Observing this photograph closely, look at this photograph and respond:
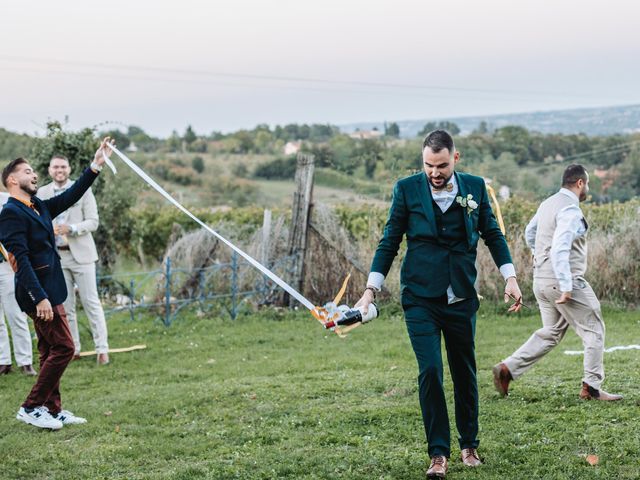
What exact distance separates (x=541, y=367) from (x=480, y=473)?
3.40m

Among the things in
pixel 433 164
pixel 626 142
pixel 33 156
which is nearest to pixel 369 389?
pixel 433 164

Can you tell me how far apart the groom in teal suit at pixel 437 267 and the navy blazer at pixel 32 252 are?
3030mm

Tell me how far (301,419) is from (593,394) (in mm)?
2426

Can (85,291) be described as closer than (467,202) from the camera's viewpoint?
No

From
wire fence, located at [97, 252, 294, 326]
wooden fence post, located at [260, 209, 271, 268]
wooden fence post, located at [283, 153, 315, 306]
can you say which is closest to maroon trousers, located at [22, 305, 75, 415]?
wire fence, located at [97, 252, 294, 326]

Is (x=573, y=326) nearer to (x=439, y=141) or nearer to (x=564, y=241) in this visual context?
(x=564, y=241)

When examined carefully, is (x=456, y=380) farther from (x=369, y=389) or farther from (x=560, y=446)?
(x=369, y=389)

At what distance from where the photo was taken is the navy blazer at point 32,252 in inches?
256

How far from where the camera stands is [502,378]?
6.89m

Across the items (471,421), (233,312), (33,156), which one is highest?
(33,156)

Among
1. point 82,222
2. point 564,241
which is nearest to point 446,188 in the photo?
point 564,241

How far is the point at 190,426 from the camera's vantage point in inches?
261

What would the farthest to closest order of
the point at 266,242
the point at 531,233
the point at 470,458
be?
the point at 266,242 → the point at 531,233 → the point at 470,458

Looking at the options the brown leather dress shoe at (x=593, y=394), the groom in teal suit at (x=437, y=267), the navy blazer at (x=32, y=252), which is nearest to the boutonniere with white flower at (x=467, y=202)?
the groom in teal suit at (x=437, y=267)
